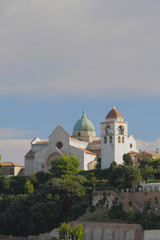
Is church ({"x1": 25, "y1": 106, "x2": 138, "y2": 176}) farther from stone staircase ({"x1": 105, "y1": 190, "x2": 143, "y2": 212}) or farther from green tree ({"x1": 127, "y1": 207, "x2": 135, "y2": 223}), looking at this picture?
green tree ({"x1": 127, "y1": 207, "x2": 135, "y2": 223})

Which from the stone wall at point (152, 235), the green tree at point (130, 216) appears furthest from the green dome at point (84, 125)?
the stone wall at point (152, 235)

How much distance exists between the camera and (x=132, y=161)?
89750mm

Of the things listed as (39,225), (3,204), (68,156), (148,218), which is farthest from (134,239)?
(68,156)

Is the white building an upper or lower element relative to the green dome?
lower

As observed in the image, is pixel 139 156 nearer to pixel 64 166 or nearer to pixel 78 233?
pixel 64 166

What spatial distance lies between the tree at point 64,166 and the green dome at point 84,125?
54.6ft

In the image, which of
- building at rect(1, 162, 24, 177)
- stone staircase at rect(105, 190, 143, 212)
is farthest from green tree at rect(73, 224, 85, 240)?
building at rect(1, 162, 24, 177)

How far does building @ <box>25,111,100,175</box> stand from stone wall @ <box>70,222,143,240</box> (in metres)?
28.8

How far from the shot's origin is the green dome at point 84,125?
106 m

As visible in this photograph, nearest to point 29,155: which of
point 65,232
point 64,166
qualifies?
point 64,166

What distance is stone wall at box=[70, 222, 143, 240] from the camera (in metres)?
61.3

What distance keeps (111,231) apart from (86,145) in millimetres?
40185

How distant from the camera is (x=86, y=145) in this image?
4040 inches

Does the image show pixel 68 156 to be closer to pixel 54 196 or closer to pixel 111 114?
pixel 111 114
